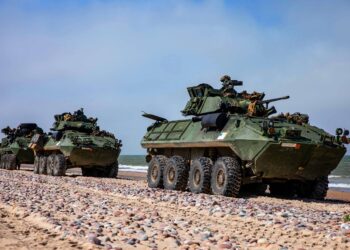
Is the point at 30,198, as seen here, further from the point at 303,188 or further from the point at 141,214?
the point at 303,188

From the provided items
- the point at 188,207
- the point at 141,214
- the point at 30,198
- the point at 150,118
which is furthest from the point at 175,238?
the point at 150,118

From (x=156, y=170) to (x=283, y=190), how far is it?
441 cm

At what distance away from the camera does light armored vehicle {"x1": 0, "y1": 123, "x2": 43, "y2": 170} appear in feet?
112

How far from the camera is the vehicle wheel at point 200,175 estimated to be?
49.6ft

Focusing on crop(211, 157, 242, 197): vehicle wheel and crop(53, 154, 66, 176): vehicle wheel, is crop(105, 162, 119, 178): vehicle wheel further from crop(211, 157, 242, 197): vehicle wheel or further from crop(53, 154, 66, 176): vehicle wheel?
crop(211, 157, 242, 197): vehicle wheel

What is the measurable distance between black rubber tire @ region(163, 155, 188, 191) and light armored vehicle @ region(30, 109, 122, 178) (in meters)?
8.63

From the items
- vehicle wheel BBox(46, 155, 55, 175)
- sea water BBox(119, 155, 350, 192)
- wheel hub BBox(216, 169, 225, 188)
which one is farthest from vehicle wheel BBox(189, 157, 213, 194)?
sea water BBox(119, 155, 350, 192)

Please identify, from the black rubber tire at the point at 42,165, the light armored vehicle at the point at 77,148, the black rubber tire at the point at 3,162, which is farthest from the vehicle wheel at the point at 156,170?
the black rubber tire at the point at 3,162

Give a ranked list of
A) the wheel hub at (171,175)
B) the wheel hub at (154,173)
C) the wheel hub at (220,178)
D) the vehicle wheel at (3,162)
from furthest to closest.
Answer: the vehicle wheel at (3,162)
the wheel hub at (154,173)
the wheel hub at (171,175)
the wheel hub at (220,178)

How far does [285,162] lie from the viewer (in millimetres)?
13867

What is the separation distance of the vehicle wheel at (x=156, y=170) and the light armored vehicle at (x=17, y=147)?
1665cm

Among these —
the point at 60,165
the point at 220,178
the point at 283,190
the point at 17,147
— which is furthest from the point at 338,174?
the point at 220,178

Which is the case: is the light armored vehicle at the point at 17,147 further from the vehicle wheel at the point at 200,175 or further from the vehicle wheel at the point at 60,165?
the vehicle wheel at the point at 200,175

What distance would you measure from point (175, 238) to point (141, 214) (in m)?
2.57
